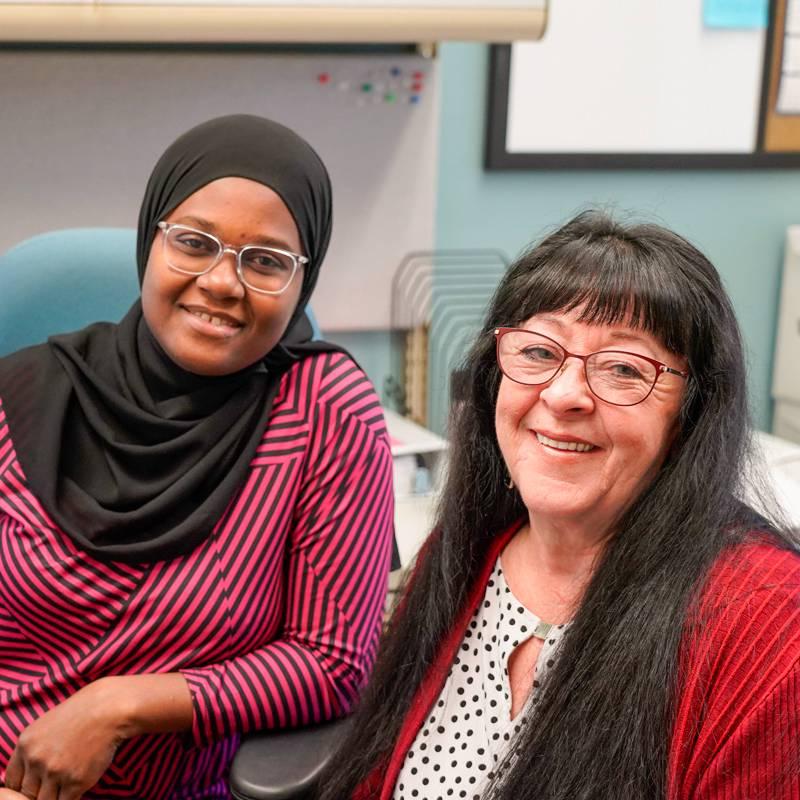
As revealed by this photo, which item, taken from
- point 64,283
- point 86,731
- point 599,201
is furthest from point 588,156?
point 86,731

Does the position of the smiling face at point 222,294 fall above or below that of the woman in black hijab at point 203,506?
above

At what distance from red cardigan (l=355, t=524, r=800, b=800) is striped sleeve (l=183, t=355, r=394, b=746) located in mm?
494

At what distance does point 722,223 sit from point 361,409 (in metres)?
1.66

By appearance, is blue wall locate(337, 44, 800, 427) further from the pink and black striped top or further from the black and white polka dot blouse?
the black and white polka dot blouse

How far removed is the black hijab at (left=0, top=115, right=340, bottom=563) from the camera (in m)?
1.41

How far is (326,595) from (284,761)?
0.21 meters

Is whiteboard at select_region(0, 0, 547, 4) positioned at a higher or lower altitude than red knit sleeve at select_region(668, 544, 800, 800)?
higher

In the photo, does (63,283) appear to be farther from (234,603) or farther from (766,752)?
(766,752)

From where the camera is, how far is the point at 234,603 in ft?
4.60

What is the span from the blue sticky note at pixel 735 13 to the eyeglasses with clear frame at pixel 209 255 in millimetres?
1654

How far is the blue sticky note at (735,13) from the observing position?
8.67ft

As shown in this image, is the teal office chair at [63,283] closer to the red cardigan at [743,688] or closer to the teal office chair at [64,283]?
the teal office chair at [64,283]

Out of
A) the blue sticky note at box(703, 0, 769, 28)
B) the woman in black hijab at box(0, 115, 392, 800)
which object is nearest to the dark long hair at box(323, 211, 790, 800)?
the woman in black hijab at box(0, 115, 392, 800)

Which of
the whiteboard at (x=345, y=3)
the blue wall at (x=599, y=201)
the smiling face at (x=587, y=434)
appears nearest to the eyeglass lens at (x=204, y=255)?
the smiling face at (x=587, y=434)
